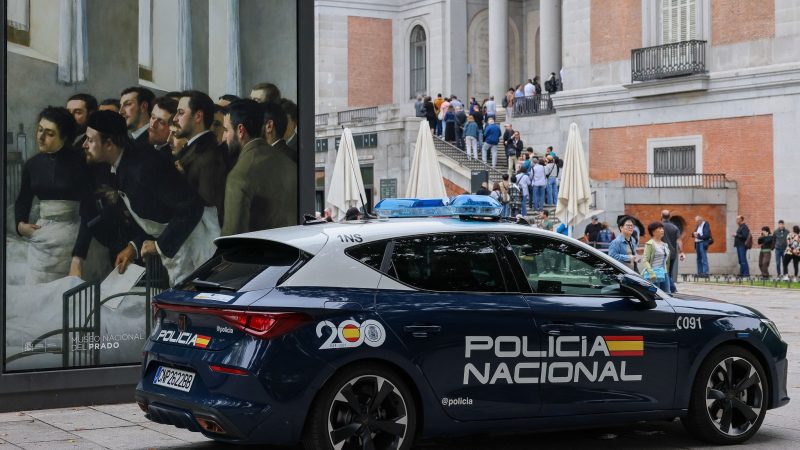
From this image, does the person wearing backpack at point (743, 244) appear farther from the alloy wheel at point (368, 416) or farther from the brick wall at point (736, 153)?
the alloy wheel at point (368, 416)

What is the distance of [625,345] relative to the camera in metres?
8.30

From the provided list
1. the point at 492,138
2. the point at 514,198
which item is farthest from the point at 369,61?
the point at 514,198

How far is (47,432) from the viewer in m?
9.09

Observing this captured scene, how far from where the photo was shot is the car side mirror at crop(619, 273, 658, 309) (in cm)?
833

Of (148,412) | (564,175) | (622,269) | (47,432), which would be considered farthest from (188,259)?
(564,175)

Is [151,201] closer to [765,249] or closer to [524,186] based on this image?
[524,186]

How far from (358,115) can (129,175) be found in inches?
1411

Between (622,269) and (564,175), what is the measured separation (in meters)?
21.1

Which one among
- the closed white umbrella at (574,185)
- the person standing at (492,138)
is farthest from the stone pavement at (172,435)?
the person standing at (492,138)

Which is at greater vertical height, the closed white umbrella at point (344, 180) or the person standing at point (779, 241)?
the closed white umbrella at point (344, 180)

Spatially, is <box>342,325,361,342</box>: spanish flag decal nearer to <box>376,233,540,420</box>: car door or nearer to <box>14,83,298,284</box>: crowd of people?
<box>376,233,540,420</box>: car door

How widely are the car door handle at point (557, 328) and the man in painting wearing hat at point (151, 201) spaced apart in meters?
3.93

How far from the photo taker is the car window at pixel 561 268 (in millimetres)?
8234

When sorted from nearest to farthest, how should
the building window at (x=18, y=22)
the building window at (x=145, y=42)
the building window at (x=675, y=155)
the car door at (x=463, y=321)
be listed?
1. the car door at (x=463, y=321)
2. the building window at (x=18, y=22)
3. the building window at (x=145, y=42)
4. the building window at (x=675, y=155)
